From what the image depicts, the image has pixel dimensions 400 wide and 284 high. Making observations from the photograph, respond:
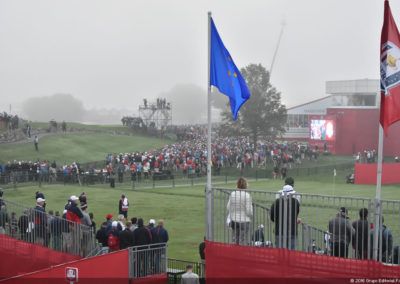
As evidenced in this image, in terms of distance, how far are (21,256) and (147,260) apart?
332 cm

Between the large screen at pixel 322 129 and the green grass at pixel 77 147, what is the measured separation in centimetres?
1907

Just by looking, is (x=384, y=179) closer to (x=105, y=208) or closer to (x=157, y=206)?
(x=157, y=206)

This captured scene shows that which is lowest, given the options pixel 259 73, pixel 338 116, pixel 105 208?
pixel 105 208

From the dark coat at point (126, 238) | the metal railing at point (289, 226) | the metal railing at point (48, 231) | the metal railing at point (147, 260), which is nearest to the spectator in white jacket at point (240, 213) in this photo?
the metal railing at point (289, 226)

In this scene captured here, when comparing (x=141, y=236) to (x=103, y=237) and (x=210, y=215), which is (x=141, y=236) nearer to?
(x=103, y=237)

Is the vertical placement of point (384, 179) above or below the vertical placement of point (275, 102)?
below

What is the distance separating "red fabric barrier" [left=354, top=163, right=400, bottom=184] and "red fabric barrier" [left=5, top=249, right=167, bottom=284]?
30.6m

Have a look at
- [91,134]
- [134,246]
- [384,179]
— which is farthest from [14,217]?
[91,134]

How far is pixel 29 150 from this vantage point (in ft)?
177

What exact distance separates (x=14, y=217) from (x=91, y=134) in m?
57.6

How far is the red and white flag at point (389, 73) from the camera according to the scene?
10164 mm

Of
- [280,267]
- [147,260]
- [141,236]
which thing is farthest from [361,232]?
[141,236]

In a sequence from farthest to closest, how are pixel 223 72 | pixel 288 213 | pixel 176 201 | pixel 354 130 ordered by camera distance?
pixel 354 130 → pixel 176 201 → pixel 223 72 → pixel 288 213

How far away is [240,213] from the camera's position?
33.9 ft
